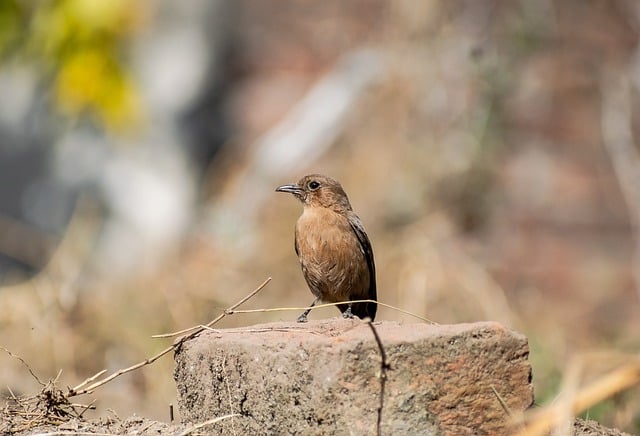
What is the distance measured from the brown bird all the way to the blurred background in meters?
1.97

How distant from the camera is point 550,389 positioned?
18.7ft

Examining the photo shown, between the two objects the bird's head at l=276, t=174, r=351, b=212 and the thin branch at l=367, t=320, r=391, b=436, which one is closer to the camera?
the thin branch at l=367, t=320, r=391, b=436

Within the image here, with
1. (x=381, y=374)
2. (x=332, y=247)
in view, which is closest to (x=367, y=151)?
(x=332, y=247)

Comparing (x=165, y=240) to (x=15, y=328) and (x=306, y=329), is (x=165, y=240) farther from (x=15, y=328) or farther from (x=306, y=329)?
(x=306, y=329)

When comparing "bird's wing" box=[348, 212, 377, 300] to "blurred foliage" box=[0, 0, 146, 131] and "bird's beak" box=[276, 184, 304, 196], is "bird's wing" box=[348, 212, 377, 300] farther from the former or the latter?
"blurred foliage" box=[0, 0, 146, 131]

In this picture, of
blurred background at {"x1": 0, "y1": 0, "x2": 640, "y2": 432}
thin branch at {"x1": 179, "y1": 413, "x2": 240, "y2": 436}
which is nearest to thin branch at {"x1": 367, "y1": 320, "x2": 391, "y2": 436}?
thin branch at {"x1": 179, "y1": 413, "x2": 240, "y2": 436}

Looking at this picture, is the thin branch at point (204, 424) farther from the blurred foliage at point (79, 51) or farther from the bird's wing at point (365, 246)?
the blurred foliage at point (79, 51)

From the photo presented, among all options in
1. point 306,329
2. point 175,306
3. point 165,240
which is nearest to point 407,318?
point 175,306

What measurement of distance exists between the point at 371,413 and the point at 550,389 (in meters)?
2.55

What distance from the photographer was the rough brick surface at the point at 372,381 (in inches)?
132

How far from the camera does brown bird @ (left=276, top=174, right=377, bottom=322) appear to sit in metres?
5.70

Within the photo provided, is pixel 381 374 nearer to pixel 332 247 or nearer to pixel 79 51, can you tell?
pixel 332 247

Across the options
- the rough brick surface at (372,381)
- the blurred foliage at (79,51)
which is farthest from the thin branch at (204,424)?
the blurred foliage at (79,51)

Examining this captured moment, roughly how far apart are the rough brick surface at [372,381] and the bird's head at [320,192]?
2368mm
